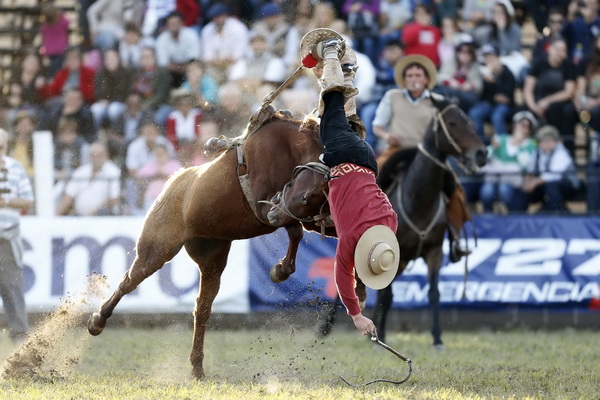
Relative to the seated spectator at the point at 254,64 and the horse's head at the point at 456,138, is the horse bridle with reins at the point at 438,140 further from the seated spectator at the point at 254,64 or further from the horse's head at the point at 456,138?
the seated spectator at the point at 254,64

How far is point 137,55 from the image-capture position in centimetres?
1345

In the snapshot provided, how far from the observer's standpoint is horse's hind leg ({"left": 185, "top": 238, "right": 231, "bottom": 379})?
24.5 ft

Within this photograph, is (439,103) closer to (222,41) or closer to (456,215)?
(456,215)

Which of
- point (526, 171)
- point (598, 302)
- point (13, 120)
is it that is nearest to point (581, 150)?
point (526, 171)

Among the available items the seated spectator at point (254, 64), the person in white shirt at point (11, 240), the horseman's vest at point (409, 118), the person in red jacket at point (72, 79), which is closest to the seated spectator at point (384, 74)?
the seated spectator at point (254, 64)

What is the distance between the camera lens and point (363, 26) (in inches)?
542

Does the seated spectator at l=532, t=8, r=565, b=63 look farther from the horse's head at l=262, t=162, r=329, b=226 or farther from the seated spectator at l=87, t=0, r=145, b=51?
the horse's head at l=262, t=162, r=329, b=226

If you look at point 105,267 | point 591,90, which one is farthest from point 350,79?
point 591,90

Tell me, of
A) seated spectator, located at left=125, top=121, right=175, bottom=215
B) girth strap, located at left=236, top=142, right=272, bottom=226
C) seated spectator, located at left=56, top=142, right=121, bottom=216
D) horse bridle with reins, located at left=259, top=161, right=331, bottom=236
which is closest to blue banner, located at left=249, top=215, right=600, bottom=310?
seated spectator, located at left=125, top=121, right=175, bottom=215

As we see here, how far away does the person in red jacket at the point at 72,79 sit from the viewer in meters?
13.3

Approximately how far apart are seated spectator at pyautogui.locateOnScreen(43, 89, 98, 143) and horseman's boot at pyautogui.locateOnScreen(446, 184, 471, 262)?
15.8 feet

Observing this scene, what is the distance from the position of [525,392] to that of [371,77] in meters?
6.93

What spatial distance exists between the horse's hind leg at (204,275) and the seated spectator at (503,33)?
24.7 ft

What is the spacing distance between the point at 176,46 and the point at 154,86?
0.79 metres
